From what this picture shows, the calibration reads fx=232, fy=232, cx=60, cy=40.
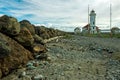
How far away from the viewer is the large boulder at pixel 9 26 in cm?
1117

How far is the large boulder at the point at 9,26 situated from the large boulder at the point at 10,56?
527 mm

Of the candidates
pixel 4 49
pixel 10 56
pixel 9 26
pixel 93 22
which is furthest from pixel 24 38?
pixel 93 22

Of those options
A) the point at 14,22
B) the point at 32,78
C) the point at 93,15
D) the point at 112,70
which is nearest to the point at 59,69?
the point at 32,78

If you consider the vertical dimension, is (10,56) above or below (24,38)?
below

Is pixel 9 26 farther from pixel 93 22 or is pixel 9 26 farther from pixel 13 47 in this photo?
pixel 93 22

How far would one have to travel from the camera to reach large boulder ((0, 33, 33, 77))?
9.16 meters

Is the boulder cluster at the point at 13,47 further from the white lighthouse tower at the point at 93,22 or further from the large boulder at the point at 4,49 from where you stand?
the white lighthouse tower at the point at 93,22

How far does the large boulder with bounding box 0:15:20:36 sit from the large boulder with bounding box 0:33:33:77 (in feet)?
1.73

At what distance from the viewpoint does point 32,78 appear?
8.88m

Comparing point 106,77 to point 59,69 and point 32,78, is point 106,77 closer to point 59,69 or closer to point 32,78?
point 59,69

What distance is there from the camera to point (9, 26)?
11.3 metres

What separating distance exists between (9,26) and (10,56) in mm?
2049

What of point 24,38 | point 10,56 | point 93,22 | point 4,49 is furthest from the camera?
point 93,22

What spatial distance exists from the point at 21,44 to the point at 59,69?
2718 millimetres
